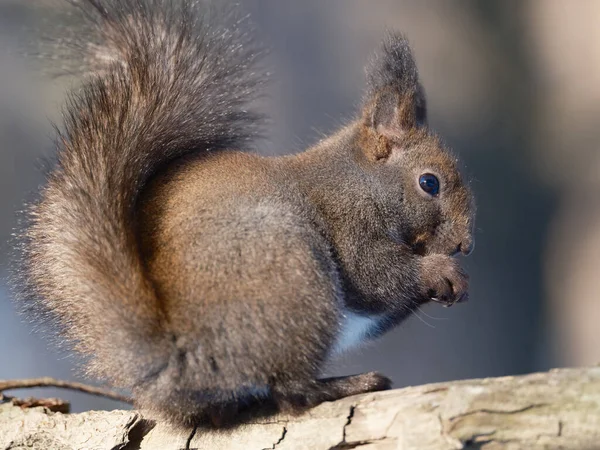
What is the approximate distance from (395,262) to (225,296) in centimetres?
62

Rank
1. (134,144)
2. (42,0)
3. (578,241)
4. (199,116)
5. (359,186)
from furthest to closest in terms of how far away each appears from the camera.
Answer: (578,241)
(42,0)
(359,186)
(199,116)
(134,144)

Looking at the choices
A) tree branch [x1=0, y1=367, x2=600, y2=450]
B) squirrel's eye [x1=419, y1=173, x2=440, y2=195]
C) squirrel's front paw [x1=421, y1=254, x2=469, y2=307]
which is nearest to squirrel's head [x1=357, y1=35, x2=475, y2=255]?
squirrel's eye [x1=419, y1=173, x2=440, y2=195]

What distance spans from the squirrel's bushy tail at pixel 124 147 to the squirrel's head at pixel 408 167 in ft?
1.26

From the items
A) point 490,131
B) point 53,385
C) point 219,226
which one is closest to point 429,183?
→ point 219,226

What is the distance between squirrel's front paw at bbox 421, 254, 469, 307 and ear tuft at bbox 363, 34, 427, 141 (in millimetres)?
460

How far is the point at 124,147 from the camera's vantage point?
187cm

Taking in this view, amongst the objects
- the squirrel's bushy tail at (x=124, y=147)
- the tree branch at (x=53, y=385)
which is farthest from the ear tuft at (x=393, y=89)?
the tree branch at (x=53, y=385)

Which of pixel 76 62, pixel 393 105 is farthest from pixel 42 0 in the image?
pixel 393 105

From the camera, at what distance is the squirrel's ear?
7.56 ft

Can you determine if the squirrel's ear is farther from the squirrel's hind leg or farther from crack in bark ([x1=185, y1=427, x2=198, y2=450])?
crack in bark ([x1=185, y1=427, x2=198, y2=450])

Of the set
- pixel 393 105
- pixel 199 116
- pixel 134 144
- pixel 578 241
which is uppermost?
pixel 578 241

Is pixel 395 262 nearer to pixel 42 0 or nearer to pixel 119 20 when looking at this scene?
pixel 119 20

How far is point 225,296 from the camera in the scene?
1.69 meters

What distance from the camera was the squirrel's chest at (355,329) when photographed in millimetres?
1967
